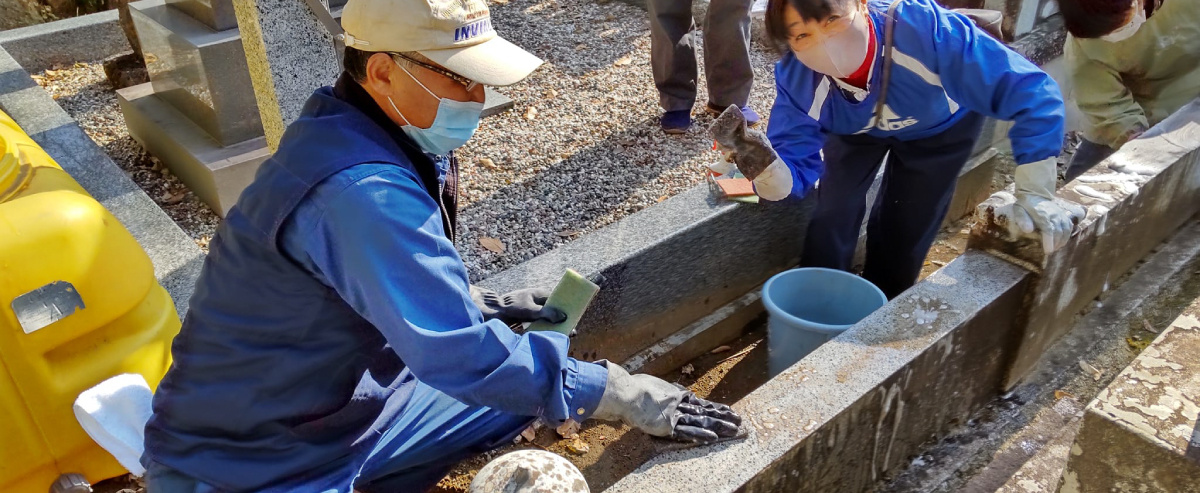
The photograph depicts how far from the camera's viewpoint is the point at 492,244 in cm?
384

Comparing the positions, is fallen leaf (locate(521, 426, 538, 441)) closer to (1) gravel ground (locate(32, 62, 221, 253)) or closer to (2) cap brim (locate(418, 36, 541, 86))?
(2) cap brim (locate(418, 36, 541, 86))

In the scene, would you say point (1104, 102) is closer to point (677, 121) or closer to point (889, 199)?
point (889, 199)

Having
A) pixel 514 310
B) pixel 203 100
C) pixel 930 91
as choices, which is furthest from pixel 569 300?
pixel 203 100

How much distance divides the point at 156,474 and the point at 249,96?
2.66 metres

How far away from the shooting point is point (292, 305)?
6.27 ft

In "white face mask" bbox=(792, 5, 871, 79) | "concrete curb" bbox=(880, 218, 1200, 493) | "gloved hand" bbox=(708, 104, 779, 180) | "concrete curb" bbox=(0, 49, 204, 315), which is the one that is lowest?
"concrete curb" bbox=(880, 218, 1200, 493)

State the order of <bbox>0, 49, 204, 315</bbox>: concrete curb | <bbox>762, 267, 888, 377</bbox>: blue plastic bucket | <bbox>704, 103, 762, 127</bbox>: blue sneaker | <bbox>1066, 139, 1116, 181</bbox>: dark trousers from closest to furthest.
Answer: <bbox>762, 267, 888, 377</bbox>: blue plastic bucket
<bbox>0, 49, 204, 315</bbox>: concrete curb
<bbox>1066, 139, 1116, 181</bbox>: dark trousers
<bbox>704, 103, 762, 127</bbox>: blue sneaker

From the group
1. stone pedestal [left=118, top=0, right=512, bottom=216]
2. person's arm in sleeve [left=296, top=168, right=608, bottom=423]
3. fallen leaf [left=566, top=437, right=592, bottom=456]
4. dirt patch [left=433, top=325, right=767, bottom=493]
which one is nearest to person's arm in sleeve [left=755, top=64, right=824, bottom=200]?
dirt patch [left=433, top=325, right=767, bottom=493]

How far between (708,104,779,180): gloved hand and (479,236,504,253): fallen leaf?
49.5 inches

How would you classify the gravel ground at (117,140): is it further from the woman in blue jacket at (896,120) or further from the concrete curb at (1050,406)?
the concrete curb at (1050,406)

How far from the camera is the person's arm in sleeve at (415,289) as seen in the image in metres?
1.72

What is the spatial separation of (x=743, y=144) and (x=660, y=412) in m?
1.22

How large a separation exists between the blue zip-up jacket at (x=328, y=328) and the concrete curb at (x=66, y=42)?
16.7 feet

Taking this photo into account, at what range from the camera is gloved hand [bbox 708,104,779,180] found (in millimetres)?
2943
